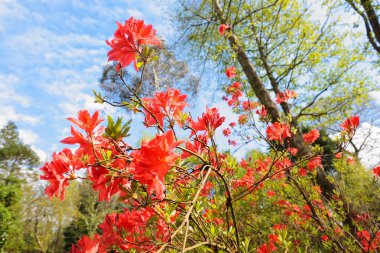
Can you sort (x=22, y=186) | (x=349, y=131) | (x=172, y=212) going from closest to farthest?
(x=172, y=212), (x=349, y=131), (x=22, y=186)

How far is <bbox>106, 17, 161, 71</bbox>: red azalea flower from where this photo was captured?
1087 millimetres

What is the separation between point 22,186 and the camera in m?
19.4

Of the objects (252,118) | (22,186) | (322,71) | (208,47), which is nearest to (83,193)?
(22,186)

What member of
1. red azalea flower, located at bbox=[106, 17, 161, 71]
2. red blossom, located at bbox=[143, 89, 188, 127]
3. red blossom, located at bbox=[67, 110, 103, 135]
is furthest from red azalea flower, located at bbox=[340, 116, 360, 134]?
red blossom, located at bbox=[67, 110, 103, 135]

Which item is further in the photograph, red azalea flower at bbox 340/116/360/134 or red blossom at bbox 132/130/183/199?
red azalea flower at bbox 340/116/360/134

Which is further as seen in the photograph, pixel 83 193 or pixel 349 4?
pixel 83 193

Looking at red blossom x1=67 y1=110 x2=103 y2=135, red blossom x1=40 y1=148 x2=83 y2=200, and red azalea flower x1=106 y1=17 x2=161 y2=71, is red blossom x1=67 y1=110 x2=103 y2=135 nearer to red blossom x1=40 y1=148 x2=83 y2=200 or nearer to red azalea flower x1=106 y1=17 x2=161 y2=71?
red blossom x1=40 y1=148 x2=83 y2=200

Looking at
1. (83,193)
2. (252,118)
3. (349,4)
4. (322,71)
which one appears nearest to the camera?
(252,118)

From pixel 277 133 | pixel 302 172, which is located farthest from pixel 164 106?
pixel 302 172

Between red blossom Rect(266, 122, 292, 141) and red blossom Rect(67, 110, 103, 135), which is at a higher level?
red blossom Rect(266, 122, 292, 141)

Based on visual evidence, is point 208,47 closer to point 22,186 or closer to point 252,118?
point 252,118

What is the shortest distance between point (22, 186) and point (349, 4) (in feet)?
76.2

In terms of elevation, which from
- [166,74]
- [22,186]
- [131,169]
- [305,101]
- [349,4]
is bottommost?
[131,169]

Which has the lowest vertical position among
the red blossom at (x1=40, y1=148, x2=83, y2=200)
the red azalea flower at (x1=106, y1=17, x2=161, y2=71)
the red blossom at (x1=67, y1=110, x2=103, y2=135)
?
the red blossom at (x1=40, y1=148, x2=83, y2=200)
